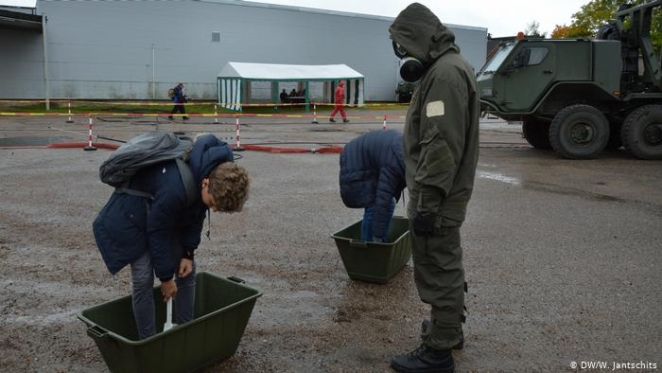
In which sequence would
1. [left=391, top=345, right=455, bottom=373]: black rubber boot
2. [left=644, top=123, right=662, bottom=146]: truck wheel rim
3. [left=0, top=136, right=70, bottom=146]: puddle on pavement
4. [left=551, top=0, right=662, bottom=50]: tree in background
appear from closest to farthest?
[left=391, top=345, right=455, bottom=373]: black rubber boot
[left=644, top=123, right=662, bottom=146]: truck wheel rim
[left=0, top=136, right=70, bottom=146]: puddle on pavement
[left=551, top=0, right=662, bottom=50]: tree in background

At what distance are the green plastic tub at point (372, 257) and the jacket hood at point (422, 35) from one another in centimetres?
178

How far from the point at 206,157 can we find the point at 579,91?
37.2 feet

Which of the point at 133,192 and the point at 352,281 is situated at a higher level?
the point at 133,192

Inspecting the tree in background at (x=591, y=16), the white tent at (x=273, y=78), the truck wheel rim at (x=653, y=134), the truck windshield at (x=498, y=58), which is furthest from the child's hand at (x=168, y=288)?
the tree in background at (x=591, y=16)

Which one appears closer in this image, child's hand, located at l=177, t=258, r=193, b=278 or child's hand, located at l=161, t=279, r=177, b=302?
child's hand, located at l=161, t=279, r=177, b=302

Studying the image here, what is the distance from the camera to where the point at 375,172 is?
4805mm

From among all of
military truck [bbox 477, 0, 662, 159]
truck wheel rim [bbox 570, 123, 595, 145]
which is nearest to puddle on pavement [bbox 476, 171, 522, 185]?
military truck [bbox 477, 0, 662, 159]

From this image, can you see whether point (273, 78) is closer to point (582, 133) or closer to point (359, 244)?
point (582, 133)

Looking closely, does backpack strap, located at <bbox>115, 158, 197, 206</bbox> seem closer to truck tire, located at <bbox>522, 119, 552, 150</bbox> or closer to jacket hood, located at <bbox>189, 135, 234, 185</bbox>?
jacket hood, located at <bbox>189, 135, 234, 185</bbox>

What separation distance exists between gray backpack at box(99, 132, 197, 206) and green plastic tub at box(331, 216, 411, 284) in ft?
6.51

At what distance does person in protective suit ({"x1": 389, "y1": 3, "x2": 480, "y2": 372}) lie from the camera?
3.07 m

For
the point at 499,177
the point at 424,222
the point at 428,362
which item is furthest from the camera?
the point at 499,177

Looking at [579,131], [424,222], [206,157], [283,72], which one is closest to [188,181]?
[206,157]

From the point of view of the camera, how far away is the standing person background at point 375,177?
4.64m
